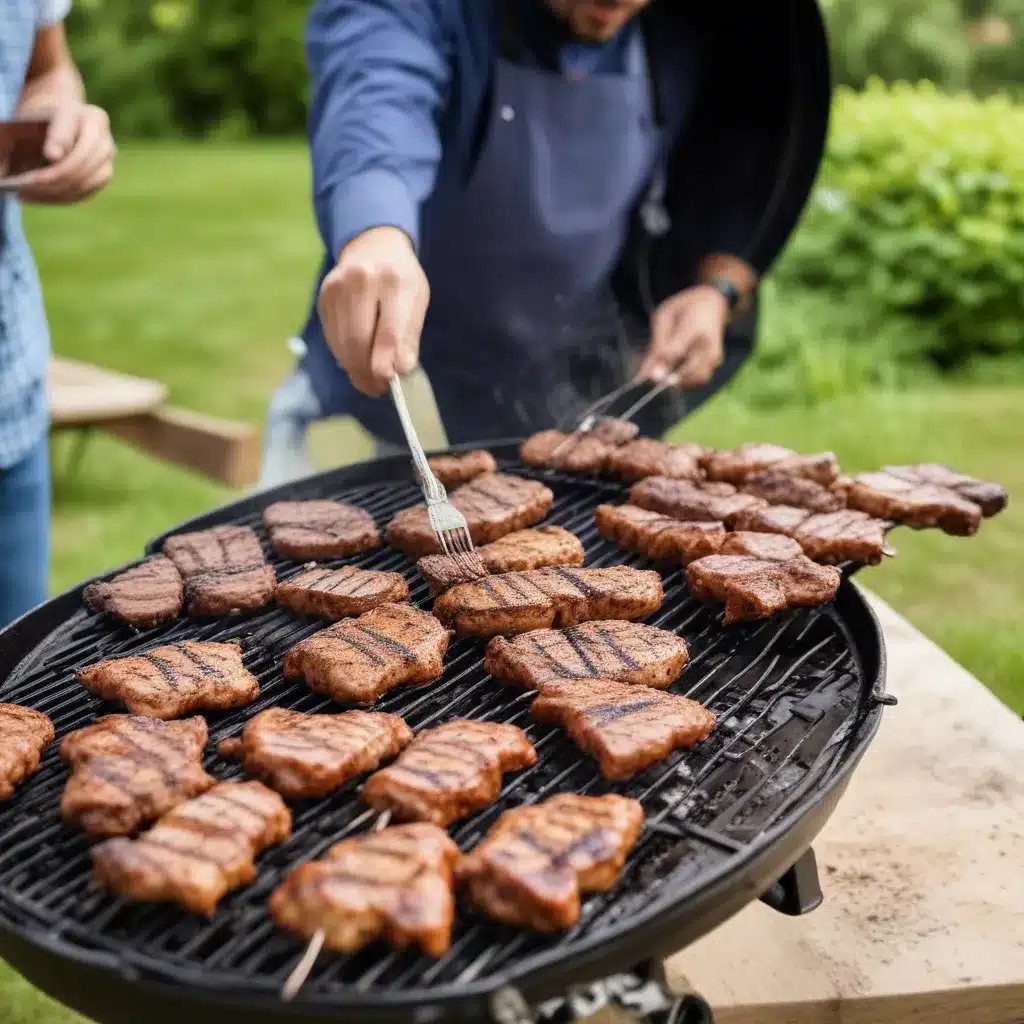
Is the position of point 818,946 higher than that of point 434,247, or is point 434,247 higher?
point 434,247

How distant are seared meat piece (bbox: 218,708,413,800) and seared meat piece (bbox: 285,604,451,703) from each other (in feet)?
0.34

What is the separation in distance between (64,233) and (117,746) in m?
15.4

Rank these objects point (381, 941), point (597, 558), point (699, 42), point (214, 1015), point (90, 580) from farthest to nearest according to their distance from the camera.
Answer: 1. point (699, 42)
2. point (597, 558)
3. point (90, 580)
4. point (381, 941)
5. point (214, 1015)

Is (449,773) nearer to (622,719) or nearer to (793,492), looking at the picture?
(622,719)

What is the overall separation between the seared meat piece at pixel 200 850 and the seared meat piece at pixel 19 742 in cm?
29

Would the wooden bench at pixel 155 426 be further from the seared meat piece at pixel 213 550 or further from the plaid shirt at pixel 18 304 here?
the seared meat piece at pixel 213 550

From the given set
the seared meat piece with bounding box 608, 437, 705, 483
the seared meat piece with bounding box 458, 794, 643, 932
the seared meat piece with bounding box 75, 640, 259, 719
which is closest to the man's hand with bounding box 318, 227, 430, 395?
the seared meat piece with bounding box 75, 640, 259, 719

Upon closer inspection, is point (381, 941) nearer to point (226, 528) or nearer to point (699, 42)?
point (226, 528)

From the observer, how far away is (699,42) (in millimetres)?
4586

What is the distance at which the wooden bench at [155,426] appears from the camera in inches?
257

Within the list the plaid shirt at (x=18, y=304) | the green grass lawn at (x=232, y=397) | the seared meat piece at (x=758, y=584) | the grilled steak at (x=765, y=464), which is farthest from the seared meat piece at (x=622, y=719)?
the green grass lawn at (x=232, y=397)

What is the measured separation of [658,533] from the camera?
3152 mm

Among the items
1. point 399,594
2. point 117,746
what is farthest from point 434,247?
point 117,746

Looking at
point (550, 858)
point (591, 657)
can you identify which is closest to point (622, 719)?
point (591, 657)
